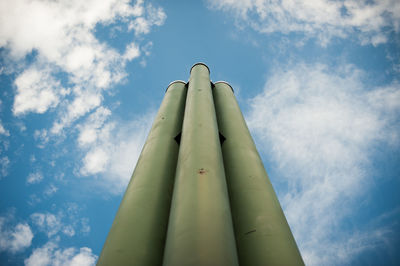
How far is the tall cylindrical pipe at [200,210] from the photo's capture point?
1.79 metres

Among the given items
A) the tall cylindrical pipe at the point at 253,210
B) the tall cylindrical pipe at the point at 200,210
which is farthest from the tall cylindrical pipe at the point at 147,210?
the tall cylindrical pipe at the point at 253,210

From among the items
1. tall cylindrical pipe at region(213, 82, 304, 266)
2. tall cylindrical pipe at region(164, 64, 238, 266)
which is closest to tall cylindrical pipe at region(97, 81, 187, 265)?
tall cylindrical pipe at region(164, 64, 238, 266)

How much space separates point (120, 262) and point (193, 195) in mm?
915

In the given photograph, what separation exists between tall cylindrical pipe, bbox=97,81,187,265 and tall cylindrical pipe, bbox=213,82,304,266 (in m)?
0.89

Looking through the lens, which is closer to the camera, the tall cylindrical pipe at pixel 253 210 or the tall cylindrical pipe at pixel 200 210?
the tall cylindrical pipe at pixel 200 210

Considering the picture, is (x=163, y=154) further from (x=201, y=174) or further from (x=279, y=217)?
(x=279, y=217)

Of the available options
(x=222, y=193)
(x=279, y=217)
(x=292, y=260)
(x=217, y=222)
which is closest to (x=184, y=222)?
(x=217, y=222)

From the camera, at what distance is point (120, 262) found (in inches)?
85.5

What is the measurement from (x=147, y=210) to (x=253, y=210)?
4.16 ft

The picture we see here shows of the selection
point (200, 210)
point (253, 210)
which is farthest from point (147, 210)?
point (253, 210)

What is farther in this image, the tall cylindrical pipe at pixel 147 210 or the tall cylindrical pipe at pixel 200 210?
the tall cylindrical pipe at pixel 147 210

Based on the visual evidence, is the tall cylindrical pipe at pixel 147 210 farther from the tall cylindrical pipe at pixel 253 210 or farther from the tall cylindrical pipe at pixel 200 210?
the tall cylindrical pipe at pixel 253 210

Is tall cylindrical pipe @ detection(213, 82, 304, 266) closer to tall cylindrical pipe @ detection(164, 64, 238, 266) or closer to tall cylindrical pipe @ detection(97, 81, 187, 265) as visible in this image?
tall cylindrical pipe @ detection(164, 64, 238, 266)

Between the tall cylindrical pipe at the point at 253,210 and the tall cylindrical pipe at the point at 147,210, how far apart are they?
89 cm
